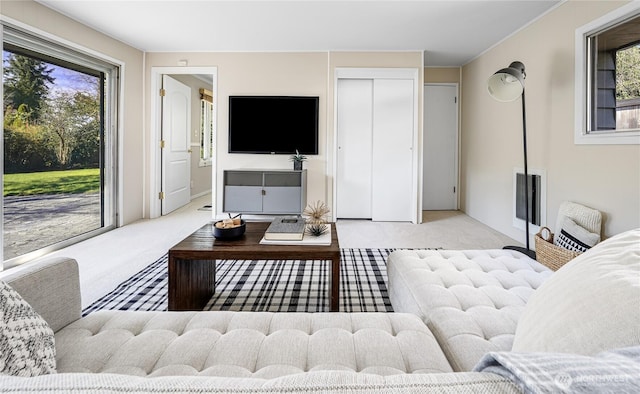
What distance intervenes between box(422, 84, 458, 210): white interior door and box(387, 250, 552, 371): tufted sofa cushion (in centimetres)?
389

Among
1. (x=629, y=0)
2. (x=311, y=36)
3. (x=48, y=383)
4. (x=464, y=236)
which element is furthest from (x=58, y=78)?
(x=629, y=0)

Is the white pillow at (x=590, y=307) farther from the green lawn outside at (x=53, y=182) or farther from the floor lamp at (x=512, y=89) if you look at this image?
the green lawn outside at (x=53, y=182)

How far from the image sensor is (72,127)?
3.78m

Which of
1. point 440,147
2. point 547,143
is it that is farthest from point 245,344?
point 440,147

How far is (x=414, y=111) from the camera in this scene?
4973 millimetres

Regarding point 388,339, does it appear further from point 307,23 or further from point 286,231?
point 307,23

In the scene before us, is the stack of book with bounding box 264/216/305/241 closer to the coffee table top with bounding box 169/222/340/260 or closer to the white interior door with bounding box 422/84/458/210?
the coffee table top with bounding box 169/222/340/260

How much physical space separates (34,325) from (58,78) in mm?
3569

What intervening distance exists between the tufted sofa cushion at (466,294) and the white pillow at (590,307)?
0.31 metres

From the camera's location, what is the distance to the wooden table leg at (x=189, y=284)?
191 centimetres

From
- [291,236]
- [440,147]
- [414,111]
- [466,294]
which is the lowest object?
[466,294]

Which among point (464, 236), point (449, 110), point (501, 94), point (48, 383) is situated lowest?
point (464, 236)

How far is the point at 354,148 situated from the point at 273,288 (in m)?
2.96

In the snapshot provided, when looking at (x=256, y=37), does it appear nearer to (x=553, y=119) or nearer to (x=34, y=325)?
(x=553, y=119)
